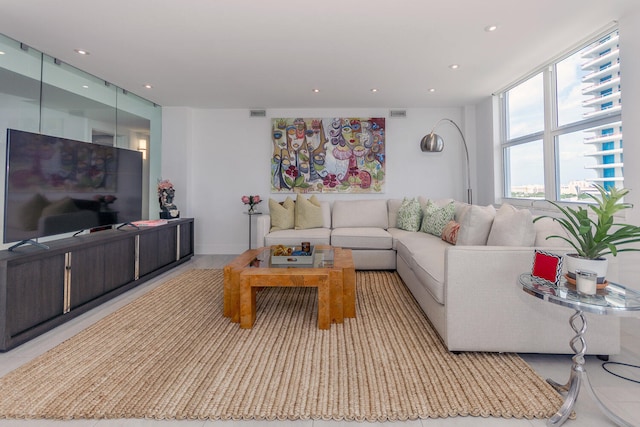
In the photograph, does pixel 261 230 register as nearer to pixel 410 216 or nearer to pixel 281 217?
pixel 281 217

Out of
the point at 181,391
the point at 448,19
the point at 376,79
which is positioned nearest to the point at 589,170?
the point at 448,19

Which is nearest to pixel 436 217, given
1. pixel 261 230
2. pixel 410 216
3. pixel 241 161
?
pixel 410 216

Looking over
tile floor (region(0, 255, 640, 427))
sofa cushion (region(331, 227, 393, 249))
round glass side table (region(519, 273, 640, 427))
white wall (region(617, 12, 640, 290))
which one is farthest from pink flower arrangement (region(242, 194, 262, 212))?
white wall (region(617, 12, 640, 290))

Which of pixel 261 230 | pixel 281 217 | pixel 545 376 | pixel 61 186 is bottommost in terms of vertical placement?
pixel 545 376

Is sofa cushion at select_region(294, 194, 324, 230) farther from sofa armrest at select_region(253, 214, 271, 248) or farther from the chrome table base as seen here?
the chrome table base

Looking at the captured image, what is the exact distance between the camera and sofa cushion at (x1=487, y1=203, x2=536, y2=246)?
6.93ft

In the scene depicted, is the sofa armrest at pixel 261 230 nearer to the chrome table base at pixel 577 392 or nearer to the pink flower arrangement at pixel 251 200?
the pink flower arrangement at pixel 251 200

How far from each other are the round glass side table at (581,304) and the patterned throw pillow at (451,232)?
1743 mm

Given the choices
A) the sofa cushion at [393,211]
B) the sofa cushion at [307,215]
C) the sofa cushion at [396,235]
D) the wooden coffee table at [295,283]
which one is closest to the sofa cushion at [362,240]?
the sofa cushion at [396,235]

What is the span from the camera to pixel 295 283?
91.6 inches

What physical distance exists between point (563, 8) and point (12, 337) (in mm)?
4620

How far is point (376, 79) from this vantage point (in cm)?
382

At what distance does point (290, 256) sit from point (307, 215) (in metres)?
1.69

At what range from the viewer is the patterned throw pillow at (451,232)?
3303 millimetres
